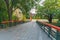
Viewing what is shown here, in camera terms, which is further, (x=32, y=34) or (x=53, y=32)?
(x=32, y=34)

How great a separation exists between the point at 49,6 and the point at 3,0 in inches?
999

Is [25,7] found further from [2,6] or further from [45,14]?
[45,14]

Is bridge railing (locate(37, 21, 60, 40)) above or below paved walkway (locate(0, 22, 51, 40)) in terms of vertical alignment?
above

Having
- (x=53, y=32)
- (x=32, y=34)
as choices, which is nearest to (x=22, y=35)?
(x=32, y=34)

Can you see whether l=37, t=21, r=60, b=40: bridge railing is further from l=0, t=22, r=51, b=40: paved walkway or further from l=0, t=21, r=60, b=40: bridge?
l=0, t=22, r=51, b=40: paved walkway

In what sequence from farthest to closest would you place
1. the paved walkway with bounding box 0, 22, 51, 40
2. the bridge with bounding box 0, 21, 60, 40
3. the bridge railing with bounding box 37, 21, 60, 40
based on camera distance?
the paved walkway with bounding box 0, 22, 51, 40, the bridge with bounding box 0, 21, 60, 40, the bridge railing with bounding box 37, 21, 60, 40

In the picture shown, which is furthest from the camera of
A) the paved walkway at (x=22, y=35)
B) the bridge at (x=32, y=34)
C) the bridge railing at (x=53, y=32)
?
the paved walkway at (x=22, y=35)

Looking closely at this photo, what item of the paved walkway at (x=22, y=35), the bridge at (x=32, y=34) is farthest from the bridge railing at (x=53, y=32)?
the paved walkway at (x=22, y=35)

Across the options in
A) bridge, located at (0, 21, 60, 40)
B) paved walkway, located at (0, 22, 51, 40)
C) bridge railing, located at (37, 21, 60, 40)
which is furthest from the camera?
paved walkway, located at (0, 22, 51, 40)

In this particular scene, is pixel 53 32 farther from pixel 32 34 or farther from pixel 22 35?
pixel 32 34

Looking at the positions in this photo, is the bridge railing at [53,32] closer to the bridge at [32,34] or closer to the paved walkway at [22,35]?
the bridge at [32,34]

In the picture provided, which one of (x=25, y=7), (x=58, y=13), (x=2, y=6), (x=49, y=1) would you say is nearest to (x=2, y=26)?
(x=2, y=6)

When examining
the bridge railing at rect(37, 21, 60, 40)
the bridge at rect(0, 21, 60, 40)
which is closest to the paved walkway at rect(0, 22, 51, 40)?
the bridge at rect(0, 21, 60, 40)

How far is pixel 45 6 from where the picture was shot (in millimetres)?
66562
